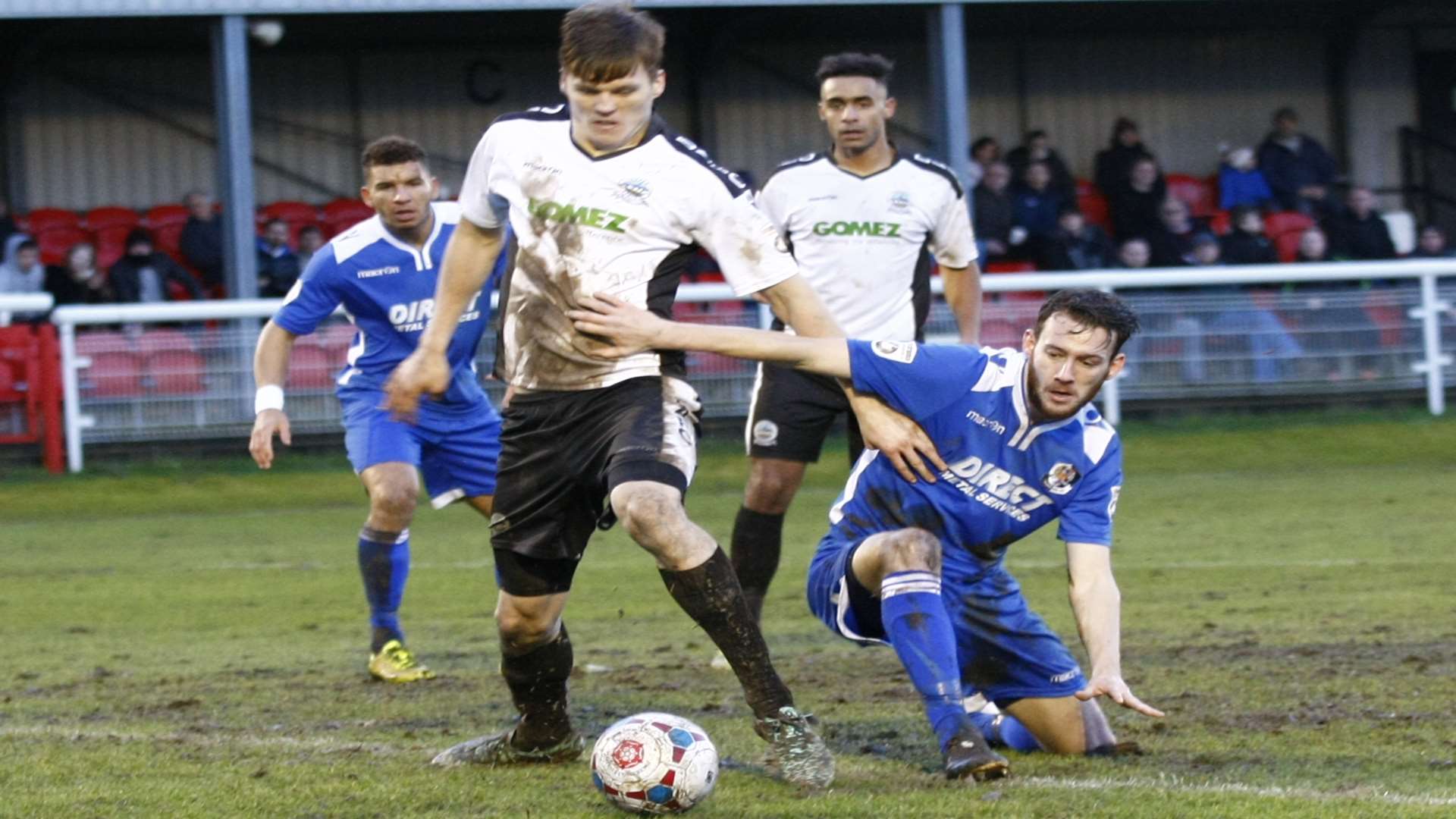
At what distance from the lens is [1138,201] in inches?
765

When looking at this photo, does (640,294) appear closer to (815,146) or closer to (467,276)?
(467,276)

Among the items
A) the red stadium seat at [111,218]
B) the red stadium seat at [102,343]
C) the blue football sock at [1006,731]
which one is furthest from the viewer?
the red stadium seat at [111,218]

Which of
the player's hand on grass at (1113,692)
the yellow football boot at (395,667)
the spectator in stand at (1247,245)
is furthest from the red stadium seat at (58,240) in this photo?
the player's hand on grass at (1113,692)

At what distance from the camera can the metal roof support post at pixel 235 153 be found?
662 inches

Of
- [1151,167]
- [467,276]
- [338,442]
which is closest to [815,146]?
[1151,167]

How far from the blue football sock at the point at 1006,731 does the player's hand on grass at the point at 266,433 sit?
2714mm

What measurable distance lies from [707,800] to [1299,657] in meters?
3.07

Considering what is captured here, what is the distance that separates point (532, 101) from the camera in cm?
2314

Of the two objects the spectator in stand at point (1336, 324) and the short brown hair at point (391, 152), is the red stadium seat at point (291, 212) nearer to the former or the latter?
the spectator in stand at point (1336, 324)

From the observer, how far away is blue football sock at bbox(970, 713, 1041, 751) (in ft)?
18.5

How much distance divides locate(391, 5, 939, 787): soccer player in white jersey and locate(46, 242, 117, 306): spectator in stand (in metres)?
12.4

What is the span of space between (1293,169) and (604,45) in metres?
17.4

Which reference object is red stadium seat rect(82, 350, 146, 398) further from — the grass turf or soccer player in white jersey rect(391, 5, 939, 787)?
soccer player in white jersey rect(391, 5, 939, 787)

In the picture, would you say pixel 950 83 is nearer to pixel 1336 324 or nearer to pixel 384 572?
pixel 1336 324
